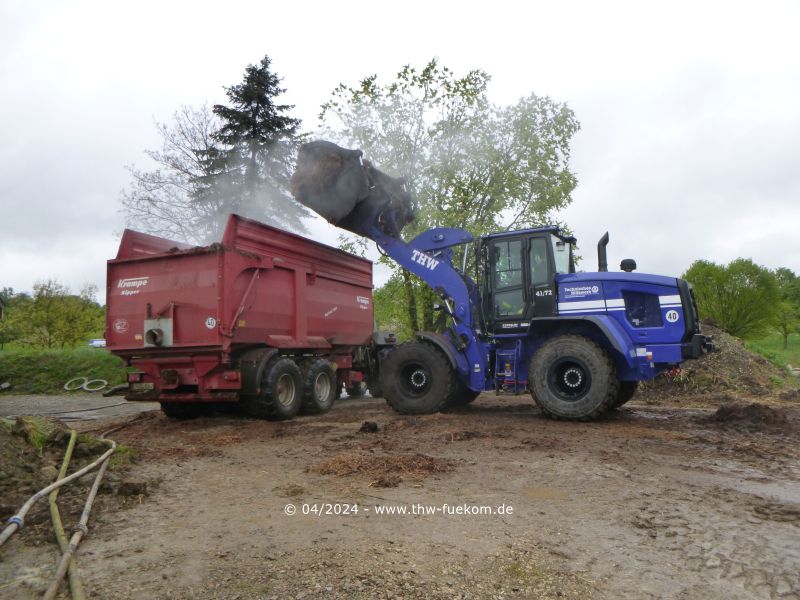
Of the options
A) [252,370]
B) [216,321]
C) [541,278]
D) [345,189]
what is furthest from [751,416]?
[216,321]

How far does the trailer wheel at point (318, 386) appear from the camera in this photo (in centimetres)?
1087

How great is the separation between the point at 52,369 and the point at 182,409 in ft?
35.0

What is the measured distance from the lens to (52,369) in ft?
61.3

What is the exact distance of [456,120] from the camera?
17203mm

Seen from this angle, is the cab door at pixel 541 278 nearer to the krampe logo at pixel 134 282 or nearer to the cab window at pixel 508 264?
the cab window at pixel 508 264

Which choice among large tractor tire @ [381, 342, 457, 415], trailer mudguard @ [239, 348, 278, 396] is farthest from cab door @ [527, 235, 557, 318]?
trailer mudguard @ [239, 348, 278, 396]

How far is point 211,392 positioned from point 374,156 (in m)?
8.72

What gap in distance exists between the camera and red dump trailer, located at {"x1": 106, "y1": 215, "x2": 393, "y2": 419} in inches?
362

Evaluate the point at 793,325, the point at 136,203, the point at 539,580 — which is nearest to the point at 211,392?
the point at 539,580

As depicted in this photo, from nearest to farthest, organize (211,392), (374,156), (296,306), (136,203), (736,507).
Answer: (736,507)
(211,392)
(296,306)
(374,156)
(136,203)

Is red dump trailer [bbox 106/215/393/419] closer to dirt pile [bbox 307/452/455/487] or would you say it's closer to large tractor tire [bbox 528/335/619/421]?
dirt pile [bbox 307/452/455/487]

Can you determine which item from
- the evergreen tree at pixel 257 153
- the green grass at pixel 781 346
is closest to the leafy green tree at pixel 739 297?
the green grass at pixel 781 346

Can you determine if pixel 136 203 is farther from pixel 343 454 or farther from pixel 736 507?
pixel 736 507

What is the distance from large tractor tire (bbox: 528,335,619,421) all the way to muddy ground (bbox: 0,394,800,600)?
81 cm
